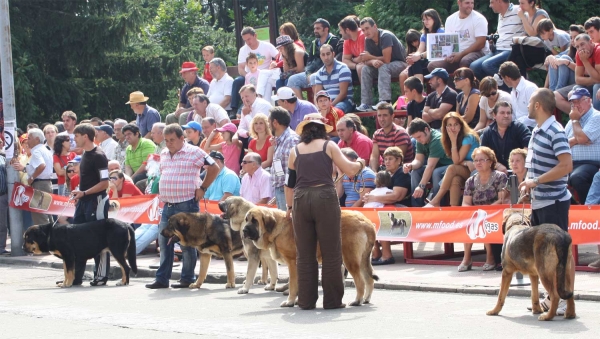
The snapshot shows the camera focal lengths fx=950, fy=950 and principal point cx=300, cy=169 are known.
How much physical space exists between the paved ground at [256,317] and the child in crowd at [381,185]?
2.30 m

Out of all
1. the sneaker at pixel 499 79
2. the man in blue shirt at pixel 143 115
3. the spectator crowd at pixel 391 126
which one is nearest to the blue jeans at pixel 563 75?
the spectator crowd at pixel 391 126

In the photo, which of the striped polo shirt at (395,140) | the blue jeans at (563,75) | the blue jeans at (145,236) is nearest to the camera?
the blue jeans at (563,75)

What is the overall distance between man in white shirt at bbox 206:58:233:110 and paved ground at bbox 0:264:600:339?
26.9 feet

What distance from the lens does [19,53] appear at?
32.2 meters

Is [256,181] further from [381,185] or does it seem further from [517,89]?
[517,89]

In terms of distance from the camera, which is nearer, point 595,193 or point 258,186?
point 595,193

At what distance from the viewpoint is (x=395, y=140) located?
1473 cm

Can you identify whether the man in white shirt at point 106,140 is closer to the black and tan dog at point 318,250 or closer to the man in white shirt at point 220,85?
the man in white shirt at point 220,85

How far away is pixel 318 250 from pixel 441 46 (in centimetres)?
729

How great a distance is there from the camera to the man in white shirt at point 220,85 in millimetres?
20109

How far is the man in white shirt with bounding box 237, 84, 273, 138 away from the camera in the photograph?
17.3 m

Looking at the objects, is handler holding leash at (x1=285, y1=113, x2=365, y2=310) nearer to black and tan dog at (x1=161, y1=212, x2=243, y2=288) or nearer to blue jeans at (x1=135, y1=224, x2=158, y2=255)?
black and tan dog at (x1=161, y1=212, x2=243, y2=288)

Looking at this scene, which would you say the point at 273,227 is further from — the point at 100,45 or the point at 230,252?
the point at 100,45

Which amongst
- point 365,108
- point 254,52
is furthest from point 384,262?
point 254,52
